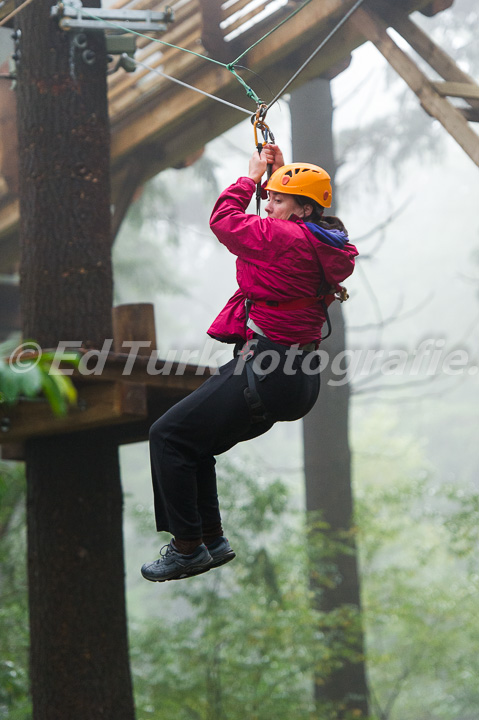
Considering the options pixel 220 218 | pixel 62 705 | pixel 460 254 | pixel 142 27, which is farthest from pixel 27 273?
pixel 460 254

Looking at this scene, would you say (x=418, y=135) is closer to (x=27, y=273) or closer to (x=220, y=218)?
(x=27, y=273)

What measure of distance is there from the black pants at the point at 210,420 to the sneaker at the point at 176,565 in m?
0.08

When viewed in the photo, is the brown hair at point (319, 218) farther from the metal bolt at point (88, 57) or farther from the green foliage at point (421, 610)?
the green foliage at point (421, 610)

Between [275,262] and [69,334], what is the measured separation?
1668 millimetres

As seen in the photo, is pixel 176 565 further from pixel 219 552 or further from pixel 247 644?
pixel 247 644

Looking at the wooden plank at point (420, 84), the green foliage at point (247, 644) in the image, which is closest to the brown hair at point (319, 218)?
the wooden plank at point (420, 84)

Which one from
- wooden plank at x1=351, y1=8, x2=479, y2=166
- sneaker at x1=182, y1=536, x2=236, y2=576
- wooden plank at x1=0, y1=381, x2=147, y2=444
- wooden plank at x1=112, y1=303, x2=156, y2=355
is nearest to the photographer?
sneaker at x1=182, y1=536, x2=236, y2=576

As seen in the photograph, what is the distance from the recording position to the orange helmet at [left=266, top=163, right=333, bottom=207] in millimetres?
2660

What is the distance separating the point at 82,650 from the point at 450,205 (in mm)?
39025

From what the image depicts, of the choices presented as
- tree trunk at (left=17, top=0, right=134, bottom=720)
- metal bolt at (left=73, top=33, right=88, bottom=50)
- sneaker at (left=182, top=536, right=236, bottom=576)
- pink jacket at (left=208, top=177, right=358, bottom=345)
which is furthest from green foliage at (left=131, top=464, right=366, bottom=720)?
pink jacket at (left=208, top=177, right=358, bottom=345)

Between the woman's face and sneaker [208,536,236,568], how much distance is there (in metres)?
1.17

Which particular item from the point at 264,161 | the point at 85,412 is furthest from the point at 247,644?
the point at 264,161

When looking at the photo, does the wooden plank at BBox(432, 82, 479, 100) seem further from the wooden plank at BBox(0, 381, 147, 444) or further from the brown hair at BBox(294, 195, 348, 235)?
the wooden plank at BBox(0, 381, 147, 444)

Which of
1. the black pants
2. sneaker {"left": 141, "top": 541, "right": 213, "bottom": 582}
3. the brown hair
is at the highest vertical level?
the brown hair
